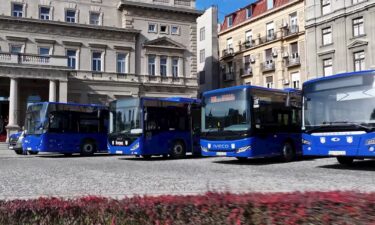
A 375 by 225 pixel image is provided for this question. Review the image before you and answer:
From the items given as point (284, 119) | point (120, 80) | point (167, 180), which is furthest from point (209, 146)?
point (120, 80)

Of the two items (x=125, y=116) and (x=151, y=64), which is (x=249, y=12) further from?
(x=125, y=116)

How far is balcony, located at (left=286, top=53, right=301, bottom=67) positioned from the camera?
42334 mm

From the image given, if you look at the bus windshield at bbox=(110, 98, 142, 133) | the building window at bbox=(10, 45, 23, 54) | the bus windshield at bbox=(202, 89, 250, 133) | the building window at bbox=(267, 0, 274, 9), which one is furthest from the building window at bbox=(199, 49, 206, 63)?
the bus windshield at bbox=(202, 89, 250, 133)

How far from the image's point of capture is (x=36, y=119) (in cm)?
2228

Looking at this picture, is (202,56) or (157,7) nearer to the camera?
(157,7)

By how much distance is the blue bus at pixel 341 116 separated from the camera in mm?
→ 12227

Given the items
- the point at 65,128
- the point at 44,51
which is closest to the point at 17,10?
the point at 44,51

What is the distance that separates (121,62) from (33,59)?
9.40m

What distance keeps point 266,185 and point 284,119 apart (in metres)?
7.72

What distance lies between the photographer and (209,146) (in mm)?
16188

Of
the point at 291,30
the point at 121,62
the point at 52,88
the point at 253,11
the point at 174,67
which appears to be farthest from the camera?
the point at 253,11

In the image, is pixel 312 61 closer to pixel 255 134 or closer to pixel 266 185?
pixel 255 134

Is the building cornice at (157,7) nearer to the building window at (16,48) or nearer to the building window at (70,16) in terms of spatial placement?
the building window at (70,16)

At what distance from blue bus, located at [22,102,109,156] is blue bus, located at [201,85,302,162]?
880 centimetres
